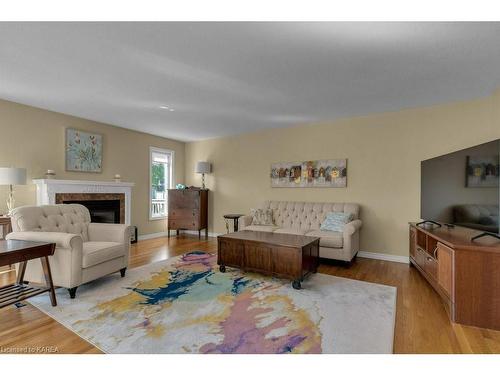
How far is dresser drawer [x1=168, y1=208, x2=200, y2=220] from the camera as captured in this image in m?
5.95

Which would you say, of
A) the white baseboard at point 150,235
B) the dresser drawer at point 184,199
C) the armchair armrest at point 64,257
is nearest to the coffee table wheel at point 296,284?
the armchair armrest at point 64,257

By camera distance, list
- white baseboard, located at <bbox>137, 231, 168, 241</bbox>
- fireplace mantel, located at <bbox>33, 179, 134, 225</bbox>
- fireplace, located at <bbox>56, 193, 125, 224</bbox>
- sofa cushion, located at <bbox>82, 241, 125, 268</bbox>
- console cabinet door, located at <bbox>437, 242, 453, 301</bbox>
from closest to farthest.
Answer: console cabinet door, located at <bbox>437, 242, 453, 301</bbox> → sofa cushion, located at <bbox>82, 241, 125, 268</bbox> → fireplace mantel, located at <bbox>33, 179, 134, 225</bbox> → fireplace, located at <bbox>56, 193, 125, 224</bbox> → white baseboard, located at <bbox>137, 231, 168, 241</bbox>

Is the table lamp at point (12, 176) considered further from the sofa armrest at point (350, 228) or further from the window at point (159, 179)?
the sofa armrest at point (350, 228)

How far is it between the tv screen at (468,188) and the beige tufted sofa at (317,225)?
1.09 metres

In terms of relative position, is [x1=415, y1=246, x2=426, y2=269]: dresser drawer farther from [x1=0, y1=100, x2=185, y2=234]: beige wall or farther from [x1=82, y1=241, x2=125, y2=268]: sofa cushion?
[x1=0, y1=100, x2=185, y2=234]: beige wall

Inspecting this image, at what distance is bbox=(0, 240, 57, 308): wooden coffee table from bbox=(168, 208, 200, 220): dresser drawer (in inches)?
136

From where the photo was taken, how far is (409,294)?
9.30 feet

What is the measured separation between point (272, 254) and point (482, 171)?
7.36 ft

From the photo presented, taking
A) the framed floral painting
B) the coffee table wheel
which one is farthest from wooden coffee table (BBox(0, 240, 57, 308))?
the framed floral painting

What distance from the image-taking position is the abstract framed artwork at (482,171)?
2373 millimetres

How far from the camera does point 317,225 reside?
179 inches

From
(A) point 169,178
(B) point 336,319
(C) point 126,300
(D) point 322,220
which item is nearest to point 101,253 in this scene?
(C) point 126,300

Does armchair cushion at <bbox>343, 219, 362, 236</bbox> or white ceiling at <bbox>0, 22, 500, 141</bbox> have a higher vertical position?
white ceiling at <bbox>0, 22, 500, 141</bbox>
